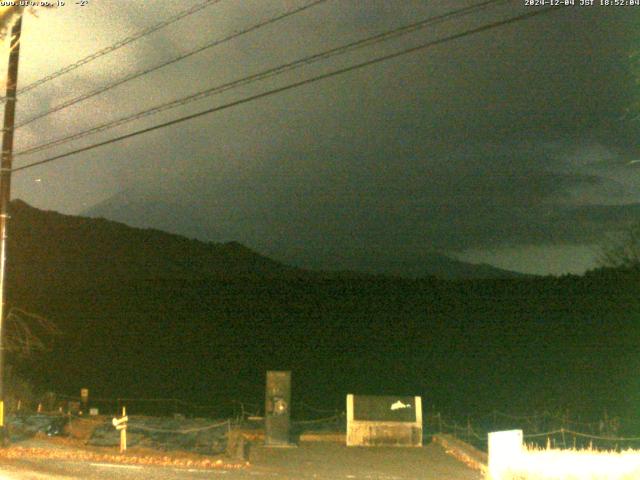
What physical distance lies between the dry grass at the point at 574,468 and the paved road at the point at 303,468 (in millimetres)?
3801

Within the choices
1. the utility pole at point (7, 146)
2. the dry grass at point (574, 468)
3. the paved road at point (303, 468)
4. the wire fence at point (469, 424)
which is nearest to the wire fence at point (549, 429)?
the wire fence at point (469, 424)

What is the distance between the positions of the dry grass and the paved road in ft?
12.5

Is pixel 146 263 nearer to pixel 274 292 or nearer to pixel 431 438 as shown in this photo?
pixel 274 292

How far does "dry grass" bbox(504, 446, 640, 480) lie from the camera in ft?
42.0

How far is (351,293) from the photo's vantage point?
72.8m

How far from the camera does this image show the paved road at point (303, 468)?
681 inches

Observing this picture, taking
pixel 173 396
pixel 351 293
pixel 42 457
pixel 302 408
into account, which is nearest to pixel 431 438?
pixel 42 457

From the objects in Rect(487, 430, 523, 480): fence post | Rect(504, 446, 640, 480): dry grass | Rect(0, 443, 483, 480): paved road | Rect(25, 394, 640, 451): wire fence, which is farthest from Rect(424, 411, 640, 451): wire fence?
Rect(504, 446, 640, 480): dry grass

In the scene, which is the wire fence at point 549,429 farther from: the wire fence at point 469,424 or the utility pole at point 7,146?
the utility pole at point 7,146

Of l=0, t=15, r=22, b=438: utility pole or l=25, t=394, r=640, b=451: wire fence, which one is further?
l=25, t=394, r=640, b=451: wire fence

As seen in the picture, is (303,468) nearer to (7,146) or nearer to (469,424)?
(7,146)

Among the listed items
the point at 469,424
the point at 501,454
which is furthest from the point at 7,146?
the point at 469,424

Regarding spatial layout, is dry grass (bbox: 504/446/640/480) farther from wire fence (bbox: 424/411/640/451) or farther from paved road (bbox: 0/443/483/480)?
wire fence (bbox: 424/411/640/451)

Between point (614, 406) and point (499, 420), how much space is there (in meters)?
9.06
